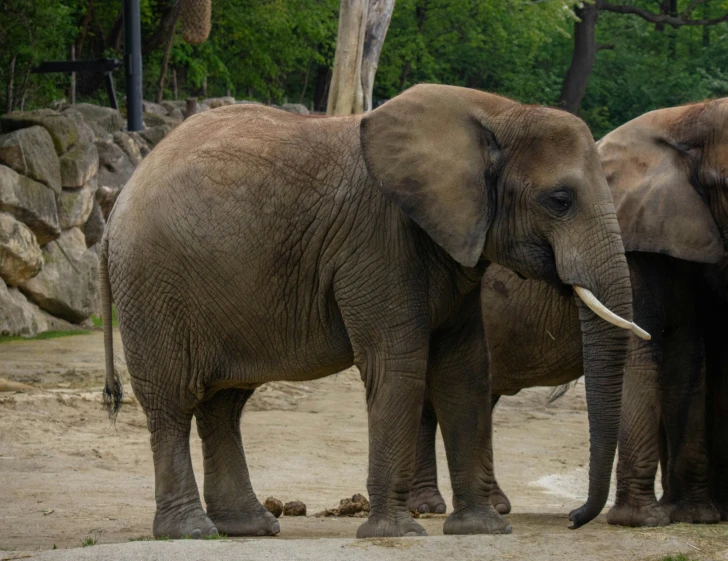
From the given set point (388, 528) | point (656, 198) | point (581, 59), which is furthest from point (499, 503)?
point (581, 59)

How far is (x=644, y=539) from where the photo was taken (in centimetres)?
617

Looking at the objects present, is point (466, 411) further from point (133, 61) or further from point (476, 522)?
point (133, 61)

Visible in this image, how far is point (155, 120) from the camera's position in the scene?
21.1m

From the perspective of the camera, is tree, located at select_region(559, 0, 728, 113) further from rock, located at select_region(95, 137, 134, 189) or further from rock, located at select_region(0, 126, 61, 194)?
rock, located at select_region(0, 126, 61, 194)

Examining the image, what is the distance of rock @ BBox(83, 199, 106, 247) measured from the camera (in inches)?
682

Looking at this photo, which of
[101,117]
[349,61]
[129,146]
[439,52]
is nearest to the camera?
[349,61]

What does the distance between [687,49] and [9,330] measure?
25279mm

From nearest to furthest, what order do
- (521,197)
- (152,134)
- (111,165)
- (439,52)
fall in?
(521,197)
(111,165)
(152,134)
(439,52)

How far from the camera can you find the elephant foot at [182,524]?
6840 millimetres

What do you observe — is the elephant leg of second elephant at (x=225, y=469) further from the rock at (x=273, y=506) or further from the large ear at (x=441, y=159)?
the large ear at (x=441, y=159)

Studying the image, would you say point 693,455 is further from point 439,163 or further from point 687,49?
point 687,49

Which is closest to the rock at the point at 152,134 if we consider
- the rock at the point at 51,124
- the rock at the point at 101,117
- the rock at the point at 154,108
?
the rock at the point at 101,117

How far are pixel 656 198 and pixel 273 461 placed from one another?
4.10 metres

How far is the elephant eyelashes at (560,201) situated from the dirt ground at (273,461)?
1490mm
